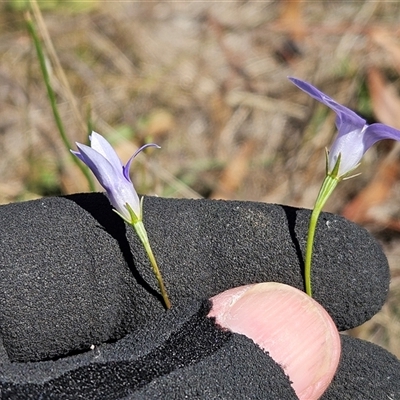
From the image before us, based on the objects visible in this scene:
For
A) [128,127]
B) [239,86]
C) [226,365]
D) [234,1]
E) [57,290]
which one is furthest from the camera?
[234,1]

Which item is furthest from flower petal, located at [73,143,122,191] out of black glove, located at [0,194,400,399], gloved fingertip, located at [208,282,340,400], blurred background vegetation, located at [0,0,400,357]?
blurred background vegetation, located at [0,0,400,357]

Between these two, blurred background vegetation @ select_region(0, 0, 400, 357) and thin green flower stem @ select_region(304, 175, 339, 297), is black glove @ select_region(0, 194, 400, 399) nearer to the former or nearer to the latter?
thin green flower stem @ select_region(304, 175, 339, 297)

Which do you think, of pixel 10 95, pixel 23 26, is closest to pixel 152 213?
pixel 10 95

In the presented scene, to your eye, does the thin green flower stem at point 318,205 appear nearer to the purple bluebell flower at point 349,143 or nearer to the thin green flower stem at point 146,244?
the purple bluebell flower at point 349,143

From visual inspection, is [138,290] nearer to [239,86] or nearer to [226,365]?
[226,365]

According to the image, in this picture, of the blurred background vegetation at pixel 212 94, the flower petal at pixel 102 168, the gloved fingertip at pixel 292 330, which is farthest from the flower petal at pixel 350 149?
the blurred background vegetation at pixel 212 94

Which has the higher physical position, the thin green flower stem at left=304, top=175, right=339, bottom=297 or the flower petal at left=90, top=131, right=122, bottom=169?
the flower petal at left=90, top=131, right=122, bottom=169

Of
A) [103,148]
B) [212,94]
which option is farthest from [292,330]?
[212,94]
